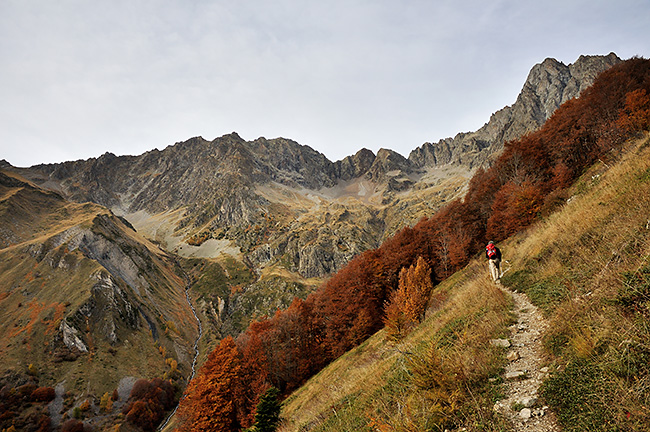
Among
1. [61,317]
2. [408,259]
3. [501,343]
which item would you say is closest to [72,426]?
[61,317]

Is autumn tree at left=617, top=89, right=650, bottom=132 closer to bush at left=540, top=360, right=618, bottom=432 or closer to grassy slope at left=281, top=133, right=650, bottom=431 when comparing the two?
grassy slope at left=281, top=133, right=650, bottom=431

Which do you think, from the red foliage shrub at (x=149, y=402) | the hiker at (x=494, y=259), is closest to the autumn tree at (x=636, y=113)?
the hiker at (x=494, y=259)

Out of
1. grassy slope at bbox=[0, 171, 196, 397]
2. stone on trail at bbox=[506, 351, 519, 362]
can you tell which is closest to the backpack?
stone on trail at bbox=[506, 351, 519, 362]

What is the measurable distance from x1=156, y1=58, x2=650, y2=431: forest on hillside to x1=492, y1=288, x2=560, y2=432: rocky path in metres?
26.0

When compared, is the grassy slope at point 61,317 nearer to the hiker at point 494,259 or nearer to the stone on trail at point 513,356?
the hiker at point 494,259

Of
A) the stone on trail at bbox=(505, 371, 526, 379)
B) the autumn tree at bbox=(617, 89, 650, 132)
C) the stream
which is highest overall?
the autumn tree at bbox=(617, 89, 650, 132)

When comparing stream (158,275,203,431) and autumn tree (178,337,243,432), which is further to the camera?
stream (158,275,203,431)

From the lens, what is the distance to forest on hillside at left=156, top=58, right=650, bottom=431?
36.4 metres

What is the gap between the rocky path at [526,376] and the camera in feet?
15.1

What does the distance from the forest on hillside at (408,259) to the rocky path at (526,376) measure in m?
26.0

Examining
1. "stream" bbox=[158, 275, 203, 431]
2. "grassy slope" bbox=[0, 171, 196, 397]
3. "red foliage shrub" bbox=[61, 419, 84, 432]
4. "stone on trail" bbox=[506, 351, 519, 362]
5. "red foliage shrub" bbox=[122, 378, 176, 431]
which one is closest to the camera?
"stone on trail" bbox=[506, 351, 519, 362]

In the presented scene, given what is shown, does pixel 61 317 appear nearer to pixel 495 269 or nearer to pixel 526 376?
pixel 495 269

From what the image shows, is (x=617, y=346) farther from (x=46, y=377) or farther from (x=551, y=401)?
(x=46, y=377)

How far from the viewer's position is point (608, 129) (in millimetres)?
38656
